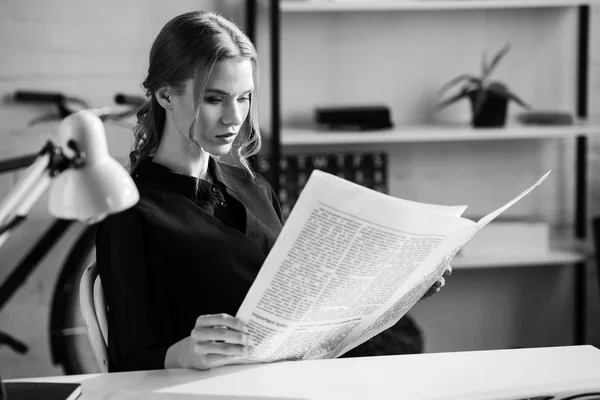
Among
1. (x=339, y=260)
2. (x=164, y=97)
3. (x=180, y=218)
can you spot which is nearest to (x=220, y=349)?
(x=339, y=260)

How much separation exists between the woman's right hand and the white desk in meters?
0.02

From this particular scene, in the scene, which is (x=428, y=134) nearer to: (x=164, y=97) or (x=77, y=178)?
(x=164, y=97)

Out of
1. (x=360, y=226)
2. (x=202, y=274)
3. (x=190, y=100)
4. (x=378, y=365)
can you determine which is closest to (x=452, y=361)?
(x=378, y=365)

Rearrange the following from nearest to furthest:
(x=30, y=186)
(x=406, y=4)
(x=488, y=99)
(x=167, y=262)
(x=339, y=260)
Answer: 1. (x=30, y=186)
2. (x=339, y=260)
3. (x=167, y=262)
4. (x=406, y=4)
5. (x=488, y=99)

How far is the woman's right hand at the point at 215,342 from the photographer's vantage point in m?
0.96

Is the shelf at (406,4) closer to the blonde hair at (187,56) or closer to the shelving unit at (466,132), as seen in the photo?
the shelving unit at (466,132)

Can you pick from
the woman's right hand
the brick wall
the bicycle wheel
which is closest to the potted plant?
the brick wall

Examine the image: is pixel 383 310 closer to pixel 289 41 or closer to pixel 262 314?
pixel 262 314

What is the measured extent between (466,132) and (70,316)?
1.35 m

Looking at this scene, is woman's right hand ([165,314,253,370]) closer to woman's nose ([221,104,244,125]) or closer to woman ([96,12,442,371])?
woman ([96,12,442,371])

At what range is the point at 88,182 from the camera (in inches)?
28.7

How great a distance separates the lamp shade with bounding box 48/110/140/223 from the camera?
72cm

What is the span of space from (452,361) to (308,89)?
69.9 inches

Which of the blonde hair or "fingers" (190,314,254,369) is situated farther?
the blonde hair
